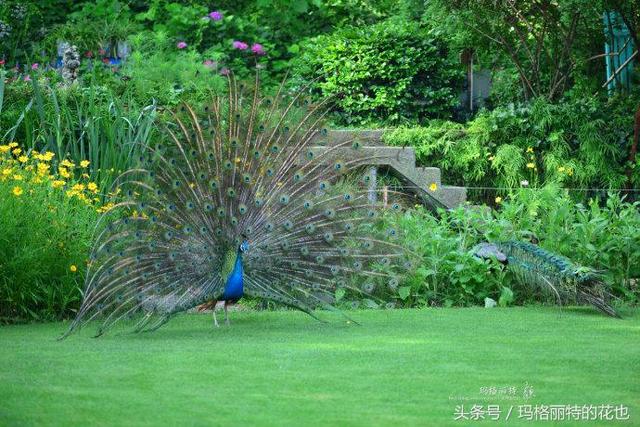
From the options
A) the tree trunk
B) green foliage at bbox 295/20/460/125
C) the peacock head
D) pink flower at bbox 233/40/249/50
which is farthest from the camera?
pink flower at bbox 233/40/249/50

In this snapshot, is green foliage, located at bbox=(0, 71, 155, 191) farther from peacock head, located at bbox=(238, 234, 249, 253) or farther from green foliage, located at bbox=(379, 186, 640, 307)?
green foliage, located at bbox=(379, 186, 640, 307)

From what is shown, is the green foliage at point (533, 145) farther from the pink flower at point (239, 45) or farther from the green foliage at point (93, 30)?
the green foliage at point (93, 30)

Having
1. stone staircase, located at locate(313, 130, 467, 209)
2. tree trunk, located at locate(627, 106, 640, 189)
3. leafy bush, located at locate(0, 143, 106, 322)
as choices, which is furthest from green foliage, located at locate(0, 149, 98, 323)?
tree trunk, located at locate(627, 106, 640, 189)

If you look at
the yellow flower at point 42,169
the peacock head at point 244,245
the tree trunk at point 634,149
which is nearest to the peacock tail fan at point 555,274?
the peacock head at point 244,245

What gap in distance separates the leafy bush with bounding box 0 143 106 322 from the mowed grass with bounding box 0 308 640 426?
0.42 meters

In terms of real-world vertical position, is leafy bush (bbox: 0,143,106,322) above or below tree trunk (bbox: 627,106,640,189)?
below

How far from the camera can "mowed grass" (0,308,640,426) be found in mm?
5531

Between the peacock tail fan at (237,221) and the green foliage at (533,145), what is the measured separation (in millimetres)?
4171

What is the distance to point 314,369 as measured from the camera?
21.7 ft

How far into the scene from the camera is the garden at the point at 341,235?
20.1ft

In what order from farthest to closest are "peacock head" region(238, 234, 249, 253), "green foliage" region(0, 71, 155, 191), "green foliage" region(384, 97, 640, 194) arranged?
"green foliage" region(384, 97, 640, 194) < "green foliage" region(0, 71, 155, 191) < "peacock head" region(238, 234, 249, 253)

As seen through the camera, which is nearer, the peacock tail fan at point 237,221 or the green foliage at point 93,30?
the peacock tail fan at point 237,221

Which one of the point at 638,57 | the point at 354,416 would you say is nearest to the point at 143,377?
the point at 354,416

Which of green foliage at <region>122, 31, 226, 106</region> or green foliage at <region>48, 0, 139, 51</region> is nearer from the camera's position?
green foliage at <region>122, 31, 226, 106</region>
